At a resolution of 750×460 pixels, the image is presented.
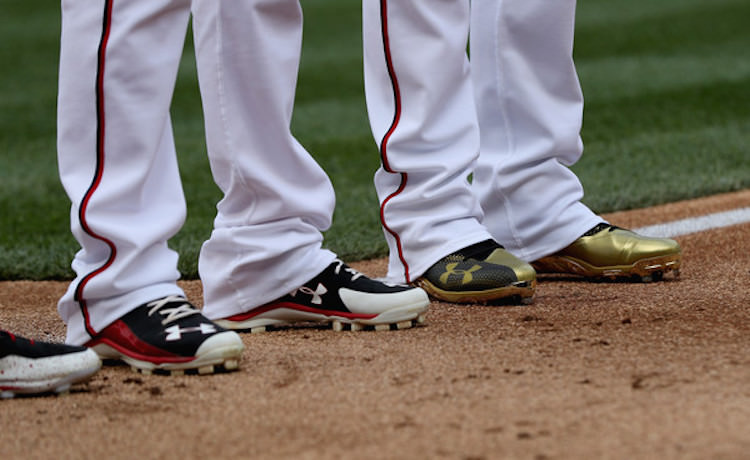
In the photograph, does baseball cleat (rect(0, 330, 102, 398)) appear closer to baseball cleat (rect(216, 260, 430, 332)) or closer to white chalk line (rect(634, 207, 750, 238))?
baseball cleat (rect(216, 260, 430, 332))

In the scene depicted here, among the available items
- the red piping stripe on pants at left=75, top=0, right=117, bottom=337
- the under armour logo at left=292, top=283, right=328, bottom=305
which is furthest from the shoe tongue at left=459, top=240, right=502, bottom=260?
the red piping stripe on pants at left=75, top=0, right=117, bottom=337

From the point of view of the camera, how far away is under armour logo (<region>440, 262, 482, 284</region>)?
7.69 feet

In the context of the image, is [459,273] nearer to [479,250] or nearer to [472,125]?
[479,250]

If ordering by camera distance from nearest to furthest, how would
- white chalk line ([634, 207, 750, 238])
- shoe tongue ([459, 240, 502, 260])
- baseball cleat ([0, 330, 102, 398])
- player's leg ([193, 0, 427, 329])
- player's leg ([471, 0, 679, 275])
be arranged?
baseball cleat ([0, 330, 102, 398])
player's leg ([193, 0, 427, 329])
shoe tongue ([459, 240, 502, 260])
player's leg ([471, 0, 679, 275])
white chalk line ([634, 207, 750, 238])

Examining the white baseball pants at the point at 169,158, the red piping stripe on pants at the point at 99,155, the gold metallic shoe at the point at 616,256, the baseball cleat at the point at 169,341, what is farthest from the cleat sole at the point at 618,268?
the red piping stripe on pants at the point at 99,155

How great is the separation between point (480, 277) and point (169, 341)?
754 mm

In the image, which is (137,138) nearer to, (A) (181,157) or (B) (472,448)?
(B) (472,448)

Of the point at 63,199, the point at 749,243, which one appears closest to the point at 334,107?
the point at 63,199

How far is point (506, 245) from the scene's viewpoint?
2746mm

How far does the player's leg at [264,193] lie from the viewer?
2062 mm

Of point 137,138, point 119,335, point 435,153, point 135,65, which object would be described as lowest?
point 119,335

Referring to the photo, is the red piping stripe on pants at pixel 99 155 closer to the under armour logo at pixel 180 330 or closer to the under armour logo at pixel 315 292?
the under armour logo at pixel 180 330

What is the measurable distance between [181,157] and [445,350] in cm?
367

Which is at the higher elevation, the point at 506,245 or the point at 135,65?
the point at 135,65
